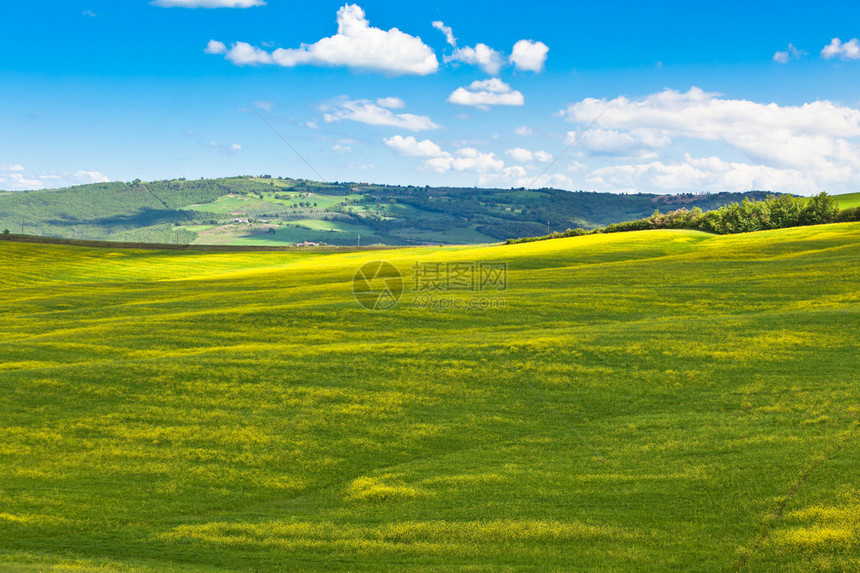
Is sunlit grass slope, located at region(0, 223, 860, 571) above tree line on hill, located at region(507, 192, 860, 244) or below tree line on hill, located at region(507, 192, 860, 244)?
below

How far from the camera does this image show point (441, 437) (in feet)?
64.1

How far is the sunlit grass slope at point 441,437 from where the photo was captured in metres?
13.4

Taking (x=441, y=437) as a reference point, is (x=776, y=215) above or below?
above

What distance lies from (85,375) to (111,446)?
246 inches

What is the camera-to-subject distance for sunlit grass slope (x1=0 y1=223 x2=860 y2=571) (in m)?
13.4

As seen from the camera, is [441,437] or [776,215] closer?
[441,437]

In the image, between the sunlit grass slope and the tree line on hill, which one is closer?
the sunlit grass slope

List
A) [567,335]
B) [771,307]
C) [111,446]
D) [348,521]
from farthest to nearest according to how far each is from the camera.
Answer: [771,307] → [567,335] → [111,446] → [348,521]

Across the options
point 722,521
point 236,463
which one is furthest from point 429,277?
point 722,521

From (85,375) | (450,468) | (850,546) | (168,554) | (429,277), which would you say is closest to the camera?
(850,546)

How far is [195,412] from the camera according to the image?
69.4 ft

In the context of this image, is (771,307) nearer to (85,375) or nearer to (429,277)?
(429,277)

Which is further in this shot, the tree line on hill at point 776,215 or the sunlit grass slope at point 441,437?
the tree line on hill at point 776,215

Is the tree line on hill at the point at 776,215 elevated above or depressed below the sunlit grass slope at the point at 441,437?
above
